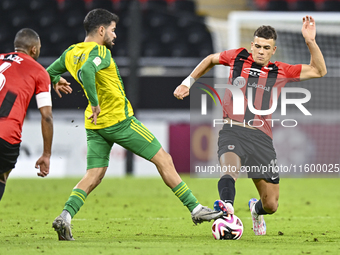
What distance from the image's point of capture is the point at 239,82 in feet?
16.6

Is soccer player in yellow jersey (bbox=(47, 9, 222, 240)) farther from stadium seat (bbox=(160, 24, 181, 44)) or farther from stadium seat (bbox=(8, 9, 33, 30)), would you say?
stadium seat (bbox=(8, 9, 33, 30))

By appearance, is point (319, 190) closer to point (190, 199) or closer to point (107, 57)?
point (190, 199)

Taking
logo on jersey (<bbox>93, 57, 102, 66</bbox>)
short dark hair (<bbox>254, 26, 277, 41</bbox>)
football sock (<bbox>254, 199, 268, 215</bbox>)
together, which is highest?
short dark hair (<bbox>254, 26, 277, 41</bbox>)

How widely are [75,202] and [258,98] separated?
1912 mm

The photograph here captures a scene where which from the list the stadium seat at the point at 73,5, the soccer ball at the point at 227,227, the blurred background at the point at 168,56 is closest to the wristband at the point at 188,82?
the soccer ball at the point at 227,227

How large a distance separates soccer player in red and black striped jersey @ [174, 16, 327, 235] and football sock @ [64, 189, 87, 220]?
1.19 meters

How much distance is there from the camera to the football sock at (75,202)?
4.57 meters

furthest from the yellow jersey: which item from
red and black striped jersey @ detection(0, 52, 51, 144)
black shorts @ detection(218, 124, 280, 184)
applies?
black shorts @ detection(218, 124, 280, 184)

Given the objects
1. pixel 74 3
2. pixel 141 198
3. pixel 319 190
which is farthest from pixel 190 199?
pixel 74 3

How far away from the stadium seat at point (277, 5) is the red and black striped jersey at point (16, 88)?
13983 millimetres

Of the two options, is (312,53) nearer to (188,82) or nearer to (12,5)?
(188,82)

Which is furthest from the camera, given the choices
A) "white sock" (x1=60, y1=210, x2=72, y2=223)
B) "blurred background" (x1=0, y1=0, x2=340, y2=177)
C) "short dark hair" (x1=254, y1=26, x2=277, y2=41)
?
"blurred background" (x1=0, y1=0, x2=340, y2=177)

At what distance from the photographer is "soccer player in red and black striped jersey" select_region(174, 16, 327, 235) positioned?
15.9ft

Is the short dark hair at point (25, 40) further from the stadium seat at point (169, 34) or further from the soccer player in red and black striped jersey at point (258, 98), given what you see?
the stadium seat at point (169, 34)
